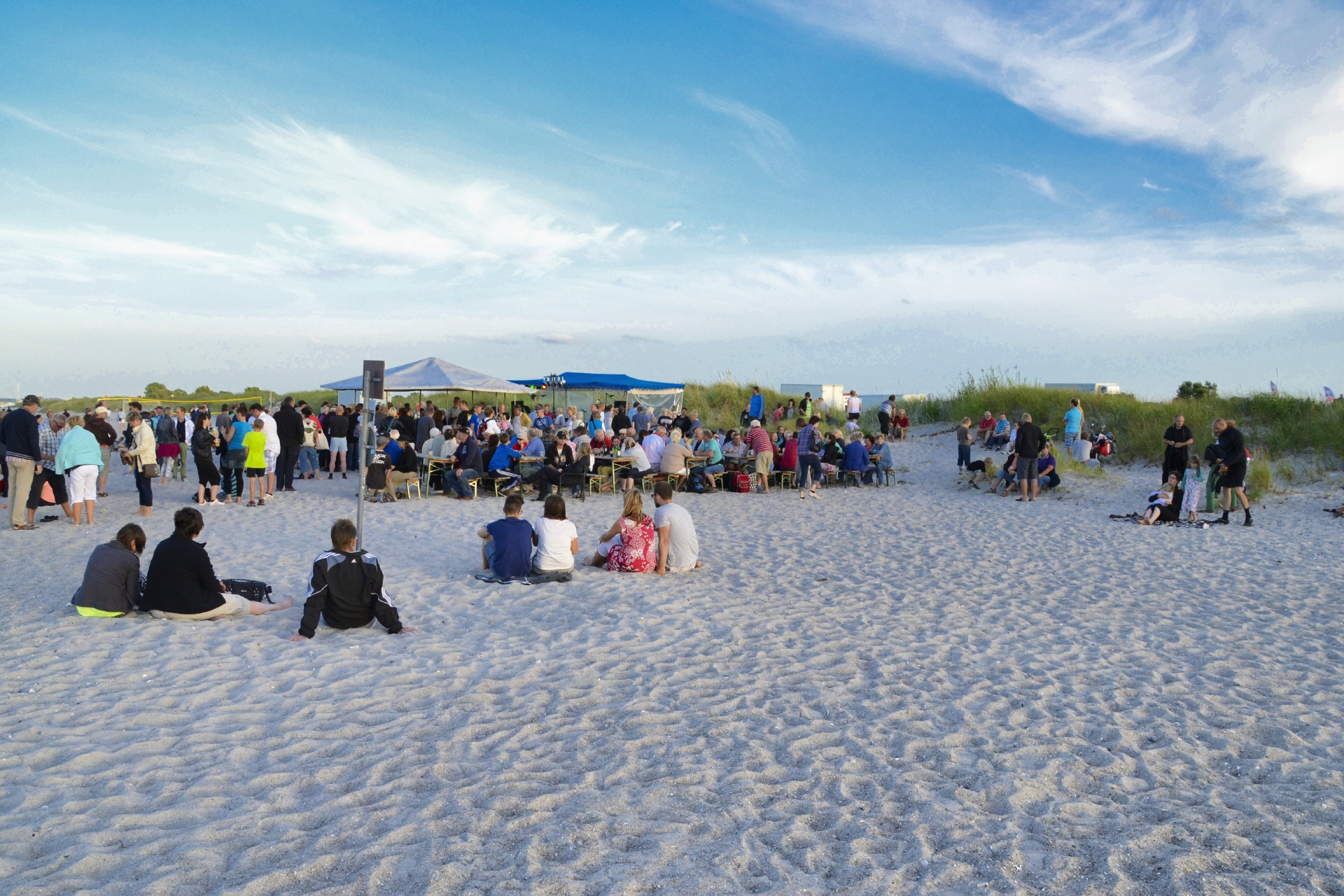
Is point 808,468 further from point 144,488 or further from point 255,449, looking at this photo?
point 144,488

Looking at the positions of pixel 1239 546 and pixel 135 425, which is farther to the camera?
pixel 135 425

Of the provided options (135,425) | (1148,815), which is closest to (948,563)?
(1148,815)

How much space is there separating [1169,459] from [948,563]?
666cm

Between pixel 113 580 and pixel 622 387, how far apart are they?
17268mm

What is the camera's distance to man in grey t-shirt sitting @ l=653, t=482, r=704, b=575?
8508 millimetres

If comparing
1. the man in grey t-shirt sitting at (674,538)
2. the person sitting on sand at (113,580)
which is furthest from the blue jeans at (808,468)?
the person sitting on sand at (113,580)

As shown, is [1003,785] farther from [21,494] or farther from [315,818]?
[21,494]

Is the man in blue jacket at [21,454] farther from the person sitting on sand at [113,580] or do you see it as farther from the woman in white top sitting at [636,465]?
the woman in white top sitting at [636,465]

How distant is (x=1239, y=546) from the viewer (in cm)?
1027

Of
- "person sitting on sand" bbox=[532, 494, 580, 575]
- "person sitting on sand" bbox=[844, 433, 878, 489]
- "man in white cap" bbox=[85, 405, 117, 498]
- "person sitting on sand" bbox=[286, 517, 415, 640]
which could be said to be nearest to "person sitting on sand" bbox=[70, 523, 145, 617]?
"person sitting on sand" bbox=[286, 517, 415, 640]

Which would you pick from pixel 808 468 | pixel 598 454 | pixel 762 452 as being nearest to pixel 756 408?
pixel 762 452

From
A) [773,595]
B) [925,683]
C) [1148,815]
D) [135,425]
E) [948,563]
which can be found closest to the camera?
[1148,815]

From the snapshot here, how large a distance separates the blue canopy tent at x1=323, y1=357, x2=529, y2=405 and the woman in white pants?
565 centimetres

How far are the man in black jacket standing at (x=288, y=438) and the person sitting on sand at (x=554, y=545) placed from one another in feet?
25.1
